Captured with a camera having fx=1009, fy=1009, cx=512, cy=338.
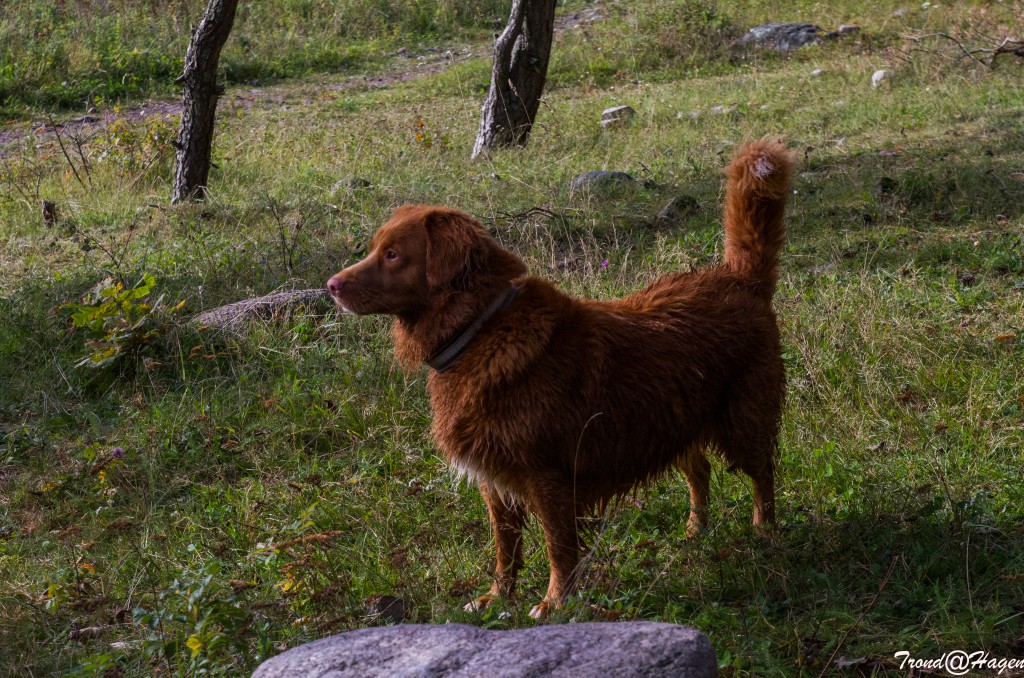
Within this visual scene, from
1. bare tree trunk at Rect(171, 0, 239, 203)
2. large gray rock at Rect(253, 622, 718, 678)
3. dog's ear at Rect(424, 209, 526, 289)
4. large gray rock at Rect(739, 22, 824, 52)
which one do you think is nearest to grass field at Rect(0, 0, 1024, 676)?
bare tree trunk at Rect(171, 0, 239, 203)

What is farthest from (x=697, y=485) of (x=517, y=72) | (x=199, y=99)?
(x=517, y=72)

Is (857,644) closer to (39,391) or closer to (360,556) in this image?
(360,556)

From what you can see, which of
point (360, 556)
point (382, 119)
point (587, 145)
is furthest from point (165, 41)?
point (360, 556)

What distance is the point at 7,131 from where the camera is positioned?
42.2 feet

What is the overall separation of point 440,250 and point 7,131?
11.4 m

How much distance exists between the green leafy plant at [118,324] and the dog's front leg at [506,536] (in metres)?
2.90

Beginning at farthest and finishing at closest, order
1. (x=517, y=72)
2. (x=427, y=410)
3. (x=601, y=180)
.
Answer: (x=517, y=72) → (x=601, y=180) → (x=427, y=410)

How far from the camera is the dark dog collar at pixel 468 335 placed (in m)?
3.58

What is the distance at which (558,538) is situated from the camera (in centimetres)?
358

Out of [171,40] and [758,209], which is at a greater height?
[171,40]

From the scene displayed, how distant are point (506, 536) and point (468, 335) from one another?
0.84 m

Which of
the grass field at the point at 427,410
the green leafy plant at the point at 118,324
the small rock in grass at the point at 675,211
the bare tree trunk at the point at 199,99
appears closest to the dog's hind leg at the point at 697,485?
the grass field at the point at 427,410

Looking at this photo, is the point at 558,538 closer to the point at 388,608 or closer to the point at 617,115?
the point at 388,608

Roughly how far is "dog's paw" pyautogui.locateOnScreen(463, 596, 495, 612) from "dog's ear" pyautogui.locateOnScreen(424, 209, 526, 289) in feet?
3.72
